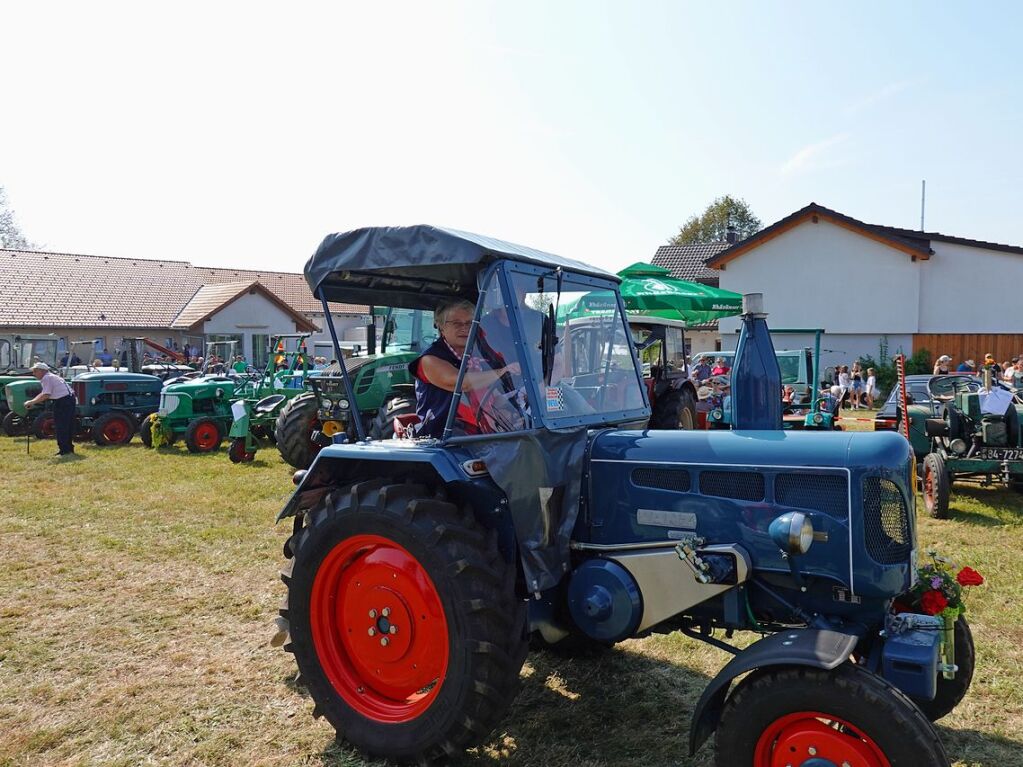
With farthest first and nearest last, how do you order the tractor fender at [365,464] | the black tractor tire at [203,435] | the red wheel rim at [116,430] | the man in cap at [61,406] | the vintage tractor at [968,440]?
the red wheel rim at [116,430], the black tractor tire at [203,435], the man in cap at [61,406], the vintage tractor at [968,440], the tractor fender at [365,464]

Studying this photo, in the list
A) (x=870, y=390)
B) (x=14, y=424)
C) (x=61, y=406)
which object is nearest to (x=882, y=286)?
(x=870, y=390)

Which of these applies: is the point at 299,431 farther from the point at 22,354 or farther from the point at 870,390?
the point at 870,390

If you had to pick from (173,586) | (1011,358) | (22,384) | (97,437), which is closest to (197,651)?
(173,586)

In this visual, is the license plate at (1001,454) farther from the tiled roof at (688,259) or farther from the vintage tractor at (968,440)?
the tiled roof at (688,259)

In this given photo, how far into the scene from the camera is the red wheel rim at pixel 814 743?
8.32 feet

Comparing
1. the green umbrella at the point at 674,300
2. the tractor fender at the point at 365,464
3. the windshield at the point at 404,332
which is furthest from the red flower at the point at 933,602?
the green umbrella at the point at 674,300

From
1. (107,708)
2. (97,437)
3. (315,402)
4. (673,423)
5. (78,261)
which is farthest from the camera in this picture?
(78,261)

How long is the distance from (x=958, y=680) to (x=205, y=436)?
477 inches

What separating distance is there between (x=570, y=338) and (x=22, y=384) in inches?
604

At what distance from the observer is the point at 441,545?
3.11 m

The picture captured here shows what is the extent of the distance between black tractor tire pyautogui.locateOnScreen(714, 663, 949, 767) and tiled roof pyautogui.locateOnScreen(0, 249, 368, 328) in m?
27.5

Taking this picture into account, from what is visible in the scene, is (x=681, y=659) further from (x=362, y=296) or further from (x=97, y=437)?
(x=97, y=437)

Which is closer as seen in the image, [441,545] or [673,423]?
[441,545]

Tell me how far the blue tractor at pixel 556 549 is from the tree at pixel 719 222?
58350mm
